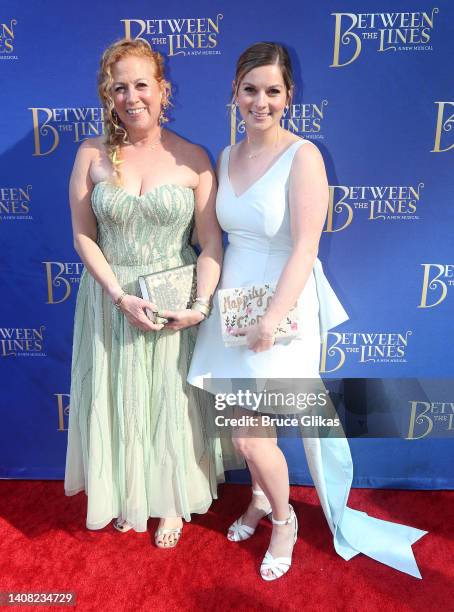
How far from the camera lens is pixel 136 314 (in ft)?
6.34

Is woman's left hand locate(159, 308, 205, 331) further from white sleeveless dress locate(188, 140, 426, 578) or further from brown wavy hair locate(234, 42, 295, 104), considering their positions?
brown wavy hair locate(234, 42, 295, 104)

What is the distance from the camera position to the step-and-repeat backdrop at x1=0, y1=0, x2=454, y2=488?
209 cm

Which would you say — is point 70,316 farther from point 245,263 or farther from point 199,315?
point 245,263

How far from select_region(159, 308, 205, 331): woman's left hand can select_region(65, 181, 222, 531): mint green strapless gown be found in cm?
8

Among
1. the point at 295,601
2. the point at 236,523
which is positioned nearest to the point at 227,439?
the point at 236,523

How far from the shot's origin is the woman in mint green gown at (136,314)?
1887mm

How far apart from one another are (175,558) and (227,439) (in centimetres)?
50

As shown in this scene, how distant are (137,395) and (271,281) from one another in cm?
66

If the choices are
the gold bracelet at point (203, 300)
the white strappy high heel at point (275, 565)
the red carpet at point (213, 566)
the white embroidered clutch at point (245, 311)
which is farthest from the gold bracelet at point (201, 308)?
the red carpet at point (213, 566)

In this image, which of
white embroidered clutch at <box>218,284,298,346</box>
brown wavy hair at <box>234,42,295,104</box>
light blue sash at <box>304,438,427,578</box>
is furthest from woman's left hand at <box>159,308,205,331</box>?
brown wavy hair at <box>234,42,295,104</box>

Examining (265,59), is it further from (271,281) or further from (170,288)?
(170,288)

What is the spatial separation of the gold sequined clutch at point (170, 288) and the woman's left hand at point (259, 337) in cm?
25

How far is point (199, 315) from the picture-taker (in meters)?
1.97

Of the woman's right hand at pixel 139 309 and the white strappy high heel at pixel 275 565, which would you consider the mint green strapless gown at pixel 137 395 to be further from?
the white strappy high heel at pixel 275 565
